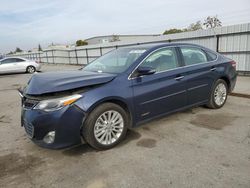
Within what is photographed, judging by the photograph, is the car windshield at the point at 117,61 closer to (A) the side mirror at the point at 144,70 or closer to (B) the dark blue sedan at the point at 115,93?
(B) the dark blue sedan at the point at 115,93

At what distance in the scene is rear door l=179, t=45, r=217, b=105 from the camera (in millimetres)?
4211

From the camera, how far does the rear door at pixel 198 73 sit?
13.8 feet

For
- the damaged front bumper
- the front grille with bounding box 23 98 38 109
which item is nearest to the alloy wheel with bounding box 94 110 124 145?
the damaged front bumper

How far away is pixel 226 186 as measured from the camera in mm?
2297

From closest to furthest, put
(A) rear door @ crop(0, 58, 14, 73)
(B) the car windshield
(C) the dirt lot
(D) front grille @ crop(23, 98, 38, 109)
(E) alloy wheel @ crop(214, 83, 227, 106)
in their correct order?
(C) the dirt lot → (D) front grille @ crop(23, 98, 38, 109) → (B) the car windshield → (E) alloy wheel @ crop(214, 83, 227, 106) → (A) rear door @ crop(0, 58, 14, 73)

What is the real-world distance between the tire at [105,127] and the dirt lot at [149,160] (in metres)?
0.15

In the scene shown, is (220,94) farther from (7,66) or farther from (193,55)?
(7,66)

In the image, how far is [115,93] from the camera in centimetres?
318

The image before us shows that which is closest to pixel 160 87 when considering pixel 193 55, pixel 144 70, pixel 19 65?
pixel 144 70

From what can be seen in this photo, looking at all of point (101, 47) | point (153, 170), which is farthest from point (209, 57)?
point (101, 47)

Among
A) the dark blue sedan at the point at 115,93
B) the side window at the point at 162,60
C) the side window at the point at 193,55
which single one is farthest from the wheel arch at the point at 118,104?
the side window at the point at 193,55

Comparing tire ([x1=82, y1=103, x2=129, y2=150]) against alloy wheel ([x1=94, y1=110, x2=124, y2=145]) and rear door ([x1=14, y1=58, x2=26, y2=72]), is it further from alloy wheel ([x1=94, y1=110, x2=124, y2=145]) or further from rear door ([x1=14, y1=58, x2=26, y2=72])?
rear door ([x1=14, y1=58, x2=26, y2=72])

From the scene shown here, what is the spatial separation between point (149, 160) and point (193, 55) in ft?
8.42

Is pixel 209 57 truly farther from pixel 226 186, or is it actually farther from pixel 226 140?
pixel 226 186
